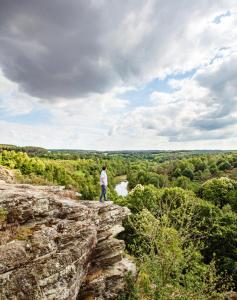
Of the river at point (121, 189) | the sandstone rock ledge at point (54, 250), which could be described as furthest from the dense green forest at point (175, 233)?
the river at point (121, 189)

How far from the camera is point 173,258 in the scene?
23.2m

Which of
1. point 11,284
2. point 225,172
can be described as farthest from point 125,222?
point 225,172

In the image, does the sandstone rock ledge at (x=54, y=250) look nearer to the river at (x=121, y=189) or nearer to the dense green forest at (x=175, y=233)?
the dense green forest at (x=175, y=233)

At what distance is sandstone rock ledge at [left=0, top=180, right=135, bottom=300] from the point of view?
1409 centimetres

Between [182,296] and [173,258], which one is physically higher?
[173,258]

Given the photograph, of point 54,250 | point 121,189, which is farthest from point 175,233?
point 121,189

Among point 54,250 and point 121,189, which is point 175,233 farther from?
point 121,189

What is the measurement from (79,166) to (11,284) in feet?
351

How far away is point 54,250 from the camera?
51.6ft

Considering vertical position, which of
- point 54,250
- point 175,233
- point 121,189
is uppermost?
point 54,250

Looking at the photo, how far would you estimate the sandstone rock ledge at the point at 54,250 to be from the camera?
1409 cm

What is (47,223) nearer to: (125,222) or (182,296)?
(182,296)

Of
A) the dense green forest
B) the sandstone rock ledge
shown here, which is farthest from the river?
the sandstone rock ledge

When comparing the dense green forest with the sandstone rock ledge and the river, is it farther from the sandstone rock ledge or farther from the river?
the river
